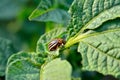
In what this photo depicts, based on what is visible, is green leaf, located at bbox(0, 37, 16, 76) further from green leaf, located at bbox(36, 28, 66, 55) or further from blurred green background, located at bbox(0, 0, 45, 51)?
blurred green background, located at bbox(0, 0, 45, 51)

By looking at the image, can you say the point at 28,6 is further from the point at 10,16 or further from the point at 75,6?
the point at 75,6

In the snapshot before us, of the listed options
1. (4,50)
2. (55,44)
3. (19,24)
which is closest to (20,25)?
(19,24)

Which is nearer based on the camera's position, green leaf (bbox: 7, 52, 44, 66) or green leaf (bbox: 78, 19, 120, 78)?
green leaf (bbox: 78, 19, 120, 78)

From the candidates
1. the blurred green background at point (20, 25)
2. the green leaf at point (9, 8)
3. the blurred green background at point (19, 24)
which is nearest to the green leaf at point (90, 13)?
the blurred green background at point (20, 25)

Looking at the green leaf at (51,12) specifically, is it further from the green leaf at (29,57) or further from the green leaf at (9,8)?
the green leaf at (9,8)

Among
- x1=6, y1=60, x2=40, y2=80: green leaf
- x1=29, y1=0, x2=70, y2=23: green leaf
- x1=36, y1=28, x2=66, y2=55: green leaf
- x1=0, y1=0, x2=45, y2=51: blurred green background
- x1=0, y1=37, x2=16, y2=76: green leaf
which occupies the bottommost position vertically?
x1=0, y1=0, x2=45, y2=51: blurred green background

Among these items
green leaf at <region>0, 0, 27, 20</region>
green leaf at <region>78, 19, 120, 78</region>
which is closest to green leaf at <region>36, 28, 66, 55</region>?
green leaf at <region>78, 19, 120, 78</region>

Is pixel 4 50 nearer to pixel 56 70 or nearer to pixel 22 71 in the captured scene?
pixel 22 71
